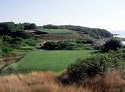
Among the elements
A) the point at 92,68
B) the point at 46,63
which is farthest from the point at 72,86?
the point at 46,63

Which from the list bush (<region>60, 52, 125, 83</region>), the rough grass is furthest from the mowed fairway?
the rough grass

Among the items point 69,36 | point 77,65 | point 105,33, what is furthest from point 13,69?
Answer: point 105,33

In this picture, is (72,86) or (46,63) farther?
(46,63)

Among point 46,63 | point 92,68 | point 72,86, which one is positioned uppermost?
point 92,68

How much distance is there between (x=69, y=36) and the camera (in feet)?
300

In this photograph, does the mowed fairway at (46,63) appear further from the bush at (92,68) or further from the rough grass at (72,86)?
the rough grass at (72,86)

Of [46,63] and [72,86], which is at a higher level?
[72,86]

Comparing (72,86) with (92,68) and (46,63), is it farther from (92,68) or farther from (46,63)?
(46,63)


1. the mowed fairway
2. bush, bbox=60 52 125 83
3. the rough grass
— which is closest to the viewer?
the rough grass

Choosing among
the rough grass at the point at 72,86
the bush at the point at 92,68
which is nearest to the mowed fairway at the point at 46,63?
the bush at the point at 92,68

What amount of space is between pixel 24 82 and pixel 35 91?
8.07 ft

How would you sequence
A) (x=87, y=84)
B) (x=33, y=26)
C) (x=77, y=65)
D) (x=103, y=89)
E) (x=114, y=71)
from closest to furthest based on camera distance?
1. (x=103, y=89)
2. (x=87, y=84)
3. (x=114, y=71)
4. (x=77, y=65)
5. (x=33, y=26)

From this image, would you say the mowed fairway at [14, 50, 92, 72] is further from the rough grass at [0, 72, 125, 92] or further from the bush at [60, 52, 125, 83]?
the rough grass at [0, 72, 125, 92]

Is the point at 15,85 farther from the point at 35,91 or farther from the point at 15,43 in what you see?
the point at 15,43
